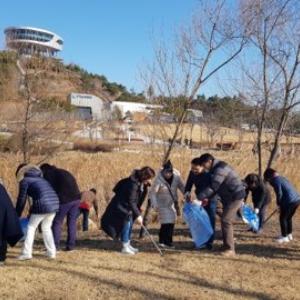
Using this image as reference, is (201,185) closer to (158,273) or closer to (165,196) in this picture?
(165,196)

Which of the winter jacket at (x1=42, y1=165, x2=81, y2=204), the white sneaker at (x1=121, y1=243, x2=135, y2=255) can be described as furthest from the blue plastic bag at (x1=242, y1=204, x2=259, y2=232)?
the winter jacket at (x1=42, y1=165, x2=81, y2=204)

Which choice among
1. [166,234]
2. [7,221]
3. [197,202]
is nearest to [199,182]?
[197,202]

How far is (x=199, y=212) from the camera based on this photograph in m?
7.74

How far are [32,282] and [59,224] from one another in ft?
5.55

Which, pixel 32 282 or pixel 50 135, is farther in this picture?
pixel 50 135

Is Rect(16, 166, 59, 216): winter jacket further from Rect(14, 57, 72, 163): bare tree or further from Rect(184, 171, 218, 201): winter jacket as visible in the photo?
Rect(14, 57, 72, 163): bare tree

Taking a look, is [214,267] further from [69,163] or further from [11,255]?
[69,163]

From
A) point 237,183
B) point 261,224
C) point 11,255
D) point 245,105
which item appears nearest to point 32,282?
point 11,255

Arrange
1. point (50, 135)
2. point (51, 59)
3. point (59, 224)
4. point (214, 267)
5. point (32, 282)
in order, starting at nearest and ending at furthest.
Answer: point (32, 282) → point (214, 267) → point (59, 224) → point (51, 59) → point (50, 135)

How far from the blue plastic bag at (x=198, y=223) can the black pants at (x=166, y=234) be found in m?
0.41

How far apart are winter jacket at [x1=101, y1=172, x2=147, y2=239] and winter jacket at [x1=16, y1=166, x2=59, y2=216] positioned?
97cm

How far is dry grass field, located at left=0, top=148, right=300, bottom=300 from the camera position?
5723 mm

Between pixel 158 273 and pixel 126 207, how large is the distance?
47.5 inches

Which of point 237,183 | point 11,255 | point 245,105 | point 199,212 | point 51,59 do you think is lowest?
point 11,255
